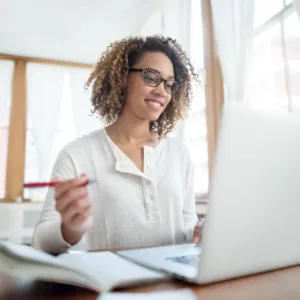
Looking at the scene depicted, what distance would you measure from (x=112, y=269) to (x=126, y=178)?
64 cm

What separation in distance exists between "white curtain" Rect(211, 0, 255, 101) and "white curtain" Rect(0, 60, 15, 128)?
3570mm

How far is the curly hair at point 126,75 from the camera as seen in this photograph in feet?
4.63

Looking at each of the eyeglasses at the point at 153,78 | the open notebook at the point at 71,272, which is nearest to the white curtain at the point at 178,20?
the eyeglasses at the point at 153,78

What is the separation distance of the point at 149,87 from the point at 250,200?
3.03 ft

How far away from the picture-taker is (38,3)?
364 cm

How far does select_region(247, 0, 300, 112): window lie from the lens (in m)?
2.09

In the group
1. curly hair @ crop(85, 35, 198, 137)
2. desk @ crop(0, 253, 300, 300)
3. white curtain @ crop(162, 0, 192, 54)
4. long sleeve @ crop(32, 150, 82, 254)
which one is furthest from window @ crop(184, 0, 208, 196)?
desk @ crop(0, 253, 300, 300)

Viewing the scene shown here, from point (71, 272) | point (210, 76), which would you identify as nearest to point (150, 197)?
point (71, 272)

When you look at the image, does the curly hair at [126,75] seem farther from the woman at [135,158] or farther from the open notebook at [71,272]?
the open notebook at [71,272]

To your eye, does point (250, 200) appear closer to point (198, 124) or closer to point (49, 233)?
point (49, 233)

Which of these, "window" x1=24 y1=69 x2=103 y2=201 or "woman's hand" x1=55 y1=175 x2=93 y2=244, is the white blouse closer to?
"woman's hand" x1=55 y1=175 x2=93 y2=244

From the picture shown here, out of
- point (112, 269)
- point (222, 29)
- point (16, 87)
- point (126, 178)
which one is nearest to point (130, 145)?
point (126, 178)

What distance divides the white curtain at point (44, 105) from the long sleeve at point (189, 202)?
12.5 feet

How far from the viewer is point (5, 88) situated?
16.0ft
